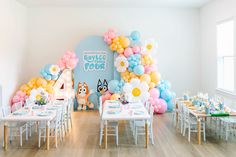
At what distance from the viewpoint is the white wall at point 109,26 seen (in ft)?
32.3

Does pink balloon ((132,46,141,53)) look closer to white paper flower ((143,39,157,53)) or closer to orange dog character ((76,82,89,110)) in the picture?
white paper flower ((143,39,157,53))

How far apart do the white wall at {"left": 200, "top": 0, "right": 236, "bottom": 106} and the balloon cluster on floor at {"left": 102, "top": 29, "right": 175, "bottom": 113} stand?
1.44 m

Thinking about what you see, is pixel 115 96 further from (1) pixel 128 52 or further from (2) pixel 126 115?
(2) pixel 126 115

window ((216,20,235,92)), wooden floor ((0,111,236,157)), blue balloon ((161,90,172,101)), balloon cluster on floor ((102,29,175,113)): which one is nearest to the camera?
wooden floor ((0,111,236,157))

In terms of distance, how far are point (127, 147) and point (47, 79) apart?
453 cm

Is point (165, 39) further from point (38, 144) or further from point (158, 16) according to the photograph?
point (38, 144)

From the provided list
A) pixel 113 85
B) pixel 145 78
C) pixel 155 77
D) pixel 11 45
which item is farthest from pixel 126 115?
pixel 11 45

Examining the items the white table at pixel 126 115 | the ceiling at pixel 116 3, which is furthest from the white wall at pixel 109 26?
the white table at pixel 126 115

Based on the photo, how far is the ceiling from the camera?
888 cm

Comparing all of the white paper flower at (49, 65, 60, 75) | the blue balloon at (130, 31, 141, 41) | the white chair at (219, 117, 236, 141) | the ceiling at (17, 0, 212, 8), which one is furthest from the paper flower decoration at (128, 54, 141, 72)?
the white chair at (219, 117, 236, 141)

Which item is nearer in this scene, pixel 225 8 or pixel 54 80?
pixel 225 8

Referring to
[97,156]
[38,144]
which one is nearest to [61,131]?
[38,144]

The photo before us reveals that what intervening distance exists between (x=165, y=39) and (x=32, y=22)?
16.3 ft

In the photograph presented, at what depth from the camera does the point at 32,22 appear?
32.3 feet
